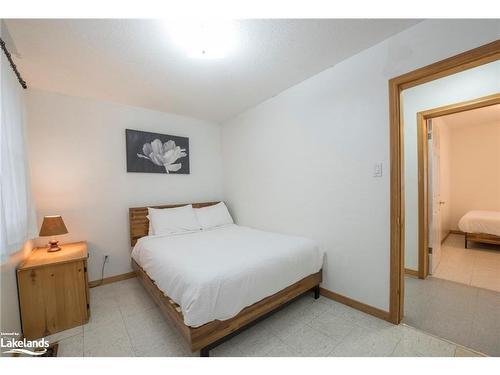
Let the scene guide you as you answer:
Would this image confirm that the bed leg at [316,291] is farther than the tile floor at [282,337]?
Yes

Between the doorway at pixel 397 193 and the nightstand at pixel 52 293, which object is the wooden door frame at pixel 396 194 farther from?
the nightstand at pixel 52 293

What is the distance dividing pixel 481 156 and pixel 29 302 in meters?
7.37

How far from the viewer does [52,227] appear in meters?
2.03

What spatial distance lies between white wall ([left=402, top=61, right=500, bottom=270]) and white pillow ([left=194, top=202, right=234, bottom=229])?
8.07 ft

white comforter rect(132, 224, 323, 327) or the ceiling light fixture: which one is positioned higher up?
the ceiling light fixture

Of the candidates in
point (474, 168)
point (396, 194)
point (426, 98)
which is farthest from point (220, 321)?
point (474, 168)

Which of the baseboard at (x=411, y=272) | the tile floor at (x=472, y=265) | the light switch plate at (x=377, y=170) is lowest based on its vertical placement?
the tile floor at (x=472, y=265)

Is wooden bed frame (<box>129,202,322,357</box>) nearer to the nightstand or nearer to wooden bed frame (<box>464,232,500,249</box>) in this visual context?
the nightstand

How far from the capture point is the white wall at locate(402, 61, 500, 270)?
2.28 meters

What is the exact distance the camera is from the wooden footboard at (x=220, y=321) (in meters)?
1.33

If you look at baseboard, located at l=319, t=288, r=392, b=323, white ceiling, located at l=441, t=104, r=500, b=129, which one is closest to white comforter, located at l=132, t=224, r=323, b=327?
baseboard, located at l=319, t=288, r=392, b=323

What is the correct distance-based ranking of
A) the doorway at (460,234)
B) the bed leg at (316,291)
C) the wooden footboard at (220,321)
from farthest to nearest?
the bed leg at (316,291) < the doorway at (460,234) < the wooden footboard at (220,321)

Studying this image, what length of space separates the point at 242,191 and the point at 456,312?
2.66m

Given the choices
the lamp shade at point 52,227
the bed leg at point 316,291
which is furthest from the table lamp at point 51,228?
the bed leg at point 316,291
